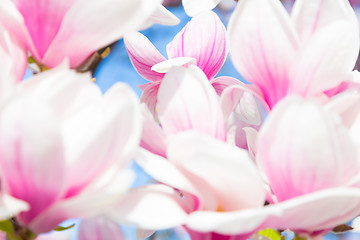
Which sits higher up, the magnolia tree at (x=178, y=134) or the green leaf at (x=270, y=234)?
the magnolia tree at (x=178, y=134)

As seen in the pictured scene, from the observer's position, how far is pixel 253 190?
0.47 m

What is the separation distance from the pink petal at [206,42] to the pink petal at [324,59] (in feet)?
0.81

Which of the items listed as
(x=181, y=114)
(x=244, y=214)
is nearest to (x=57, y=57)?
(x=181, y=114)

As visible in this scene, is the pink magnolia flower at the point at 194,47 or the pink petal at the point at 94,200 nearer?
the pink petal at the point at 94,200

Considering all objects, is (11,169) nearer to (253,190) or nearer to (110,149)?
(110,149)

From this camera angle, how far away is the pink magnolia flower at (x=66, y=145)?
0.41 metres

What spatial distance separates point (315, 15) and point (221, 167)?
0.72ft

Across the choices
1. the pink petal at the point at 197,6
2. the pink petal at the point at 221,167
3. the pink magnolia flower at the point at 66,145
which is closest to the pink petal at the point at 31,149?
the pink magnolia flower at the point at 66,145

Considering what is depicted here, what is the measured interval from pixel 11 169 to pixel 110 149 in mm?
78

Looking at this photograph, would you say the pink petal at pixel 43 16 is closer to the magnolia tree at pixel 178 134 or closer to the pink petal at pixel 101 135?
the magnolia tree at pixel 178 134

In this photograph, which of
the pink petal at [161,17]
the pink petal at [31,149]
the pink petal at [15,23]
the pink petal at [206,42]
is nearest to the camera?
the pink petal at [31,149]

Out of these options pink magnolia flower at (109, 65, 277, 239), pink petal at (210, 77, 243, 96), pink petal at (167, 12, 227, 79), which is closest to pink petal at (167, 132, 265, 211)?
pink magnolia flower at (109, 65, 277, 239)

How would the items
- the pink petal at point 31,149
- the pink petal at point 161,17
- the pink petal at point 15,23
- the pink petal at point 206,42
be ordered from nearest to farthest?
the pink petal at point 31,149
the pink petal at point 15,23
the pink petal at point 161,17
the pink petal at point 206,42

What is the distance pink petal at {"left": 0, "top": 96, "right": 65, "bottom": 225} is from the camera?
0.40 meters
